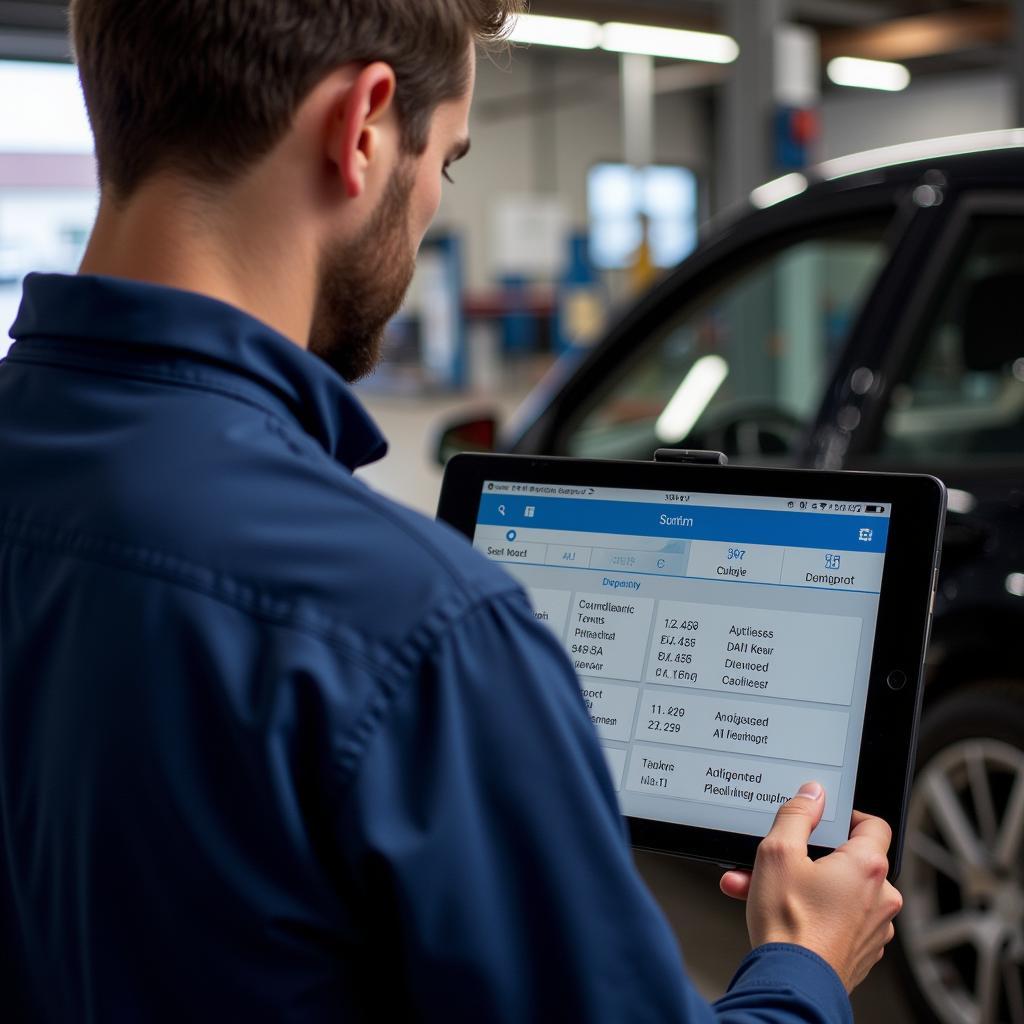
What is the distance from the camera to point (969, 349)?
100 inches

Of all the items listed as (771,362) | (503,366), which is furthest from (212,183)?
(503,366)

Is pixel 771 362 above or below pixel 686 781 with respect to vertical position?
above

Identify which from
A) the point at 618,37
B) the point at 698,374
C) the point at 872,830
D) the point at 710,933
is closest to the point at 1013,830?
the point at 710,933

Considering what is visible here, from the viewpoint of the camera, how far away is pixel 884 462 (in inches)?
95.8

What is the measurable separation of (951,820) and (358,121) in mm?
1796

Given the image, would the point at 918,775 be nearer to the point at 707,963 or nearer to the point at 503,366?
the point at 707,963

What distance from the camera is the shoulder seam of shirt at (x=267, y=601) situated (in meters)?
0.71

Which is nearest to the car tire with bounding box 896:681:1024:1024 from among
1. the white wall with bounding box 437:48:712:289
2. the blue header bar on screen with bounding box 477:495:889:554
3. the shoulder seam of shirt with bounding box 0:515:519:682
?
the blue header bar on screen with bounding box 477:495:889:554

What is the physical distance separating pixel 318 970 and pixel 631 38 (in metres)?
9.97

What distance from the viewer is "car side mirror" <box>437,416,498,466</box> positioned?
2.87 meters

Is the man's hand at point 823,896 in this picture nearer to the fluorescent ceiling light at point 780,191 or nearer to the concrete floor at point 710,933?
the concrete floor at point 710,933

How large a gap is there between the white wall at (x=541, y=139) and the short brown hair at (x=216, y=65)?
1825cm

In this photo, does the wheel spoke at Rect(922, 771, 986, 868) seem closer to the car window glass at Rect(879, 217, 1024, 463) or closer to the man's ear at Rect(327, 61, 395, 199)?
the car window glass at Rect(879, 217, 1024, 463)

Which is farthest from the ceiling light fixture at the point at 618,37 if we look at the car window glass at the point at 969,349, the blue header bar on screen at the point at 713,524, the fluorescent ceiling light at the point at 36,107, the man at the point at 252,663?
the man at the point at 252,663
